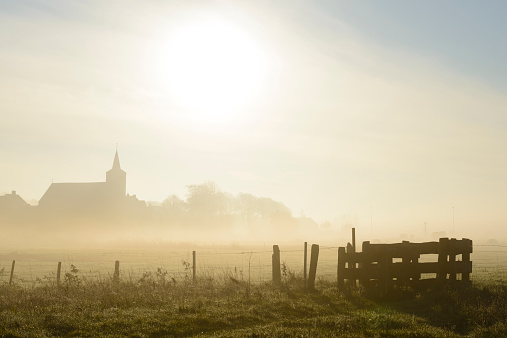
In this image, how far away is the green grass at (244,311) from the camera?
1338 cm

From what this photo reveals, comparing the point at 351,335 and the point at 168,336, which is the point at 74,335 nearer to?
the point at 168,336

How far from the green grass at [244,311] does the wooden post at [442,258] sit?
95cm

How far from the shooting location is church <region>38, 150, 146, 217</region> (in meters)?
138

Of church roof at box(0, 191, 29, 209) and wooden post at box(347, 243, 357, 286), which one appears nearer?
wooden post at box(347, 243, 357, 286)

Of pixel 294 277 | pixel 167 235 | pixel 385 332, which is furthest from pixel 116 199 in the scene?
pixel 385 332

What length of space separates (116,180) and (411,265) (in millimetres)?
135385

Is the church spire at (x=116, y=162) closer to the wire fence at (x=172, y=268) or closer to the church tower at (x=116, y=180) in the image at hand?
the church tower at (x=116, y=180)

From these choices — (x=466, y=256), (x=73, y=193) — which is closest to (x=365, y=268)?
(x=466, y=256)

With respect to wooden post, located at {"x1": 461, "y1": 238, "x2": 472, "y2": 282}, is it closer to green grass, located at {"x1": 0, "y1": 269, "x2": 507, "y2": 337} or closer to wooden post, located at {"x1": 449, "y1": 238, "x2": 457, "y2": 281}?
wooden post, located at {"x1": 449, "y1": 238, "x2": 457, "y2": 281}

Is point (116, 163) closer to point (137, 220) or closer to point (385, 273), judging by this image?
point (137, 220)

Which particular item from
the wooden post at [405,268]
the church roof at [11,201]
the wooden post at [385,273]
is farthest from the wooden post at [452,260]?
the church roof at [11,201]

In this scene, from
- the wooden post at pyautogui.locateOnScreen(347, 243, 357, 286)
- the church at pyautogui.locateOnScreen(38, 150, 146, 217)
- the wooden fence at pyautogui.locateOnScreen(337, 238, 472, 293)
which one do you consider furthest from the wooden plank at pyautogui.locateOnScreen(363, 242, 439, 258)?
the church at pyautogui.locateOnScreen(38, 150, 146, 217)

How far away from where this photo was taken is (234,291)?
1977 cm

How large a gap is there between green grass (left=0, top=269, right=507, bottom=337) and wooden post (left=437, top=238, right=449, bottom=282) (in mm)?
952
